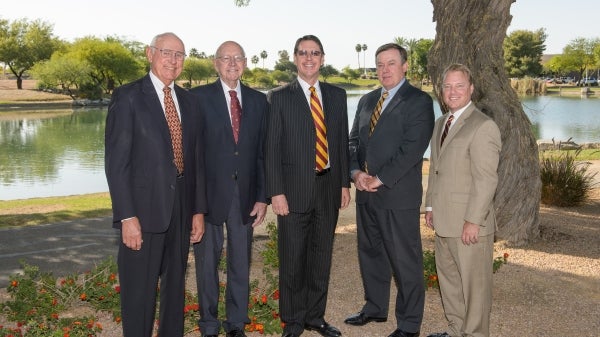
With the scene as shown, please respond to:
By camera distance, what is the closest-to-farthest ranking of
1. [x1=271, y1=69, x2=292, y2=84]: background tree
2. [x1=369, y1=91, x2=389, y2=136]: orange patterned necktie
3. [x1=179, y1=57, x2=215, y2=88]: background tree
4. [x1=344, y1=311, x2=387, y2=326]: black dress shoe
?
[x1=369, y1=91, x2=389, y2=136]: orange patterned necktie
[x1=344, y1=311, x2=387, y2=326]: black dress shoe
[x1=179, y1=57, x2=215, y2=88]: background tree
[x1=271, y1=69, x2=292, y2=84]: background tree

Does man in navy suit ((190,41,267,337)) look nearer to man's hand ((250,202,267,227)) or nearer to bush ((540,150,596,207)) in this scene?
man's hand ((250,202,267,227))

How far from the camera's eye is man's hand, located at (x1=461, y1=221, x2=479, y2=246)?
4.30 metres

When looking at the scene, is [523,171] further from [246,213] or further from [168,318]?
[168,318]

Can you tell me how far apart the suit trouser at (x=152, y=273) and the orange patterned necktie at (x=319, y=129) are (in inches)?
44.8

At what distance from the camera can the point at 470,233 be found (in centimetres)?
431

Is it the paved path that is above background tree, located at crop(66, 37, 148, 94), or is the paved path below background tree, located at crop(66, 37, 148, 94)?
below

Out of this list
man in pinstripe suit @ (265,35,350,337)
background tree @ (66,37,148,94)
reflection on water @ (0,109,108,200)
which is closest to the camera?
man in pinstripe suit @ (265,35,350,337)

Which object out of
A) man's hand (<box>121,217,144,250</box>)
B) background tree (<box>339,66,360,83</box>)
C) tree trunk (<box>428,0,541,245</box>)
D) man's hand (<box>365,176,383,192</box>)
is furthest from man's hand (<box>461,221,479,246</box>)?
background tree (<box>339,66,360,83</box>)

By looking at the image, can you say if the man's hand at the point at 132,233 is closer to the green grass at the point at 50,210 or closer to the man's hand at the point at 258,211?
the man's hand at the point at 258,211

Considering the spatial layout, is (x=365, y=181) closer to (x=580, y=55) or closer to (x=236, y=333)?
(x=236, y=333)

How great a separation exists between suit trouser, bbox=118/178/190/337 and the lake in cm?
653

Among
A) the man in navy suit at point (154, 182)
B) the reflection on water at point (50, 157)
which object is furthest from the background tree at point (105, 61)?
the man in navy suit at point (154, 182)

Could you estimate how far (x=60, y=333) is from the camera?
437 cm

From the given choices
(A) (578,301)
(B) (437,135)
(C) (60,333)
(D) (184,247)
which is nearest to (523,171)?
(A) (578,301)
